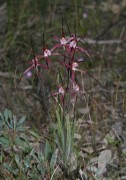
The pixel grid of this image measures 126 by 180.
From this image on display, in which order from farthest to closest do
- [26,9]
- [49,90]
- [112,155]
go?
1. [26,9]
2. [49,90]
3. [112,155]

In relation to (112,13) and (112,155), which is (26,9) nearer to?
(112,13)

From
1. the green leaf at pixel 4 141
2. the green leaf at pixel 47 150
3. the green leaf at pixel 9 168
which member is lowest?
the green leaf at pixel 9 168

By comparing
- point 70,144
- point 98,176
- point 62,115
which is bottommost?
point 98,176

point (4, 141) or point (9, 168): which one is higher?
point (4, 141)

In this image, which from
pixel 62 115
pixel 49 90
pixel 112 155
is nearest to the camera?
pixel 62 115

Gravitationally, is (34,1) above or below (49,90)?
above

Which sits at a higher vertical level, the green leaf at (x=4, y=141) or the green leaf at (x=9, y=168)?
the green leaf at (x=4, y=141)

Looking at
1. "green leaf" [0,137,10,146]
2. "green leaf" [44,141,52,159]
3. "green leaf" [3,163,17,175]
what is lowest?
"green leaf" [3,163,17,175]

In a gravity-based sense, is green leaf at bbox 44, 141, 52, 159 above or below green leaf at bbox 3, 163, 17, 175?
above

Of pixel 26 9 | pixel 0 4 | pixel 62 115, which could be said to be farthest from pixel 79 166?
pixel 0 4

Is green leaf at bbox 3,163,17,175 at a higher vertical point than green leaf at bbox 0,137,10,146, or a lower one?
lower

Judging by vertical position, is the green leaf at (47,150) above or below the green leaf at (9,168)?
above
